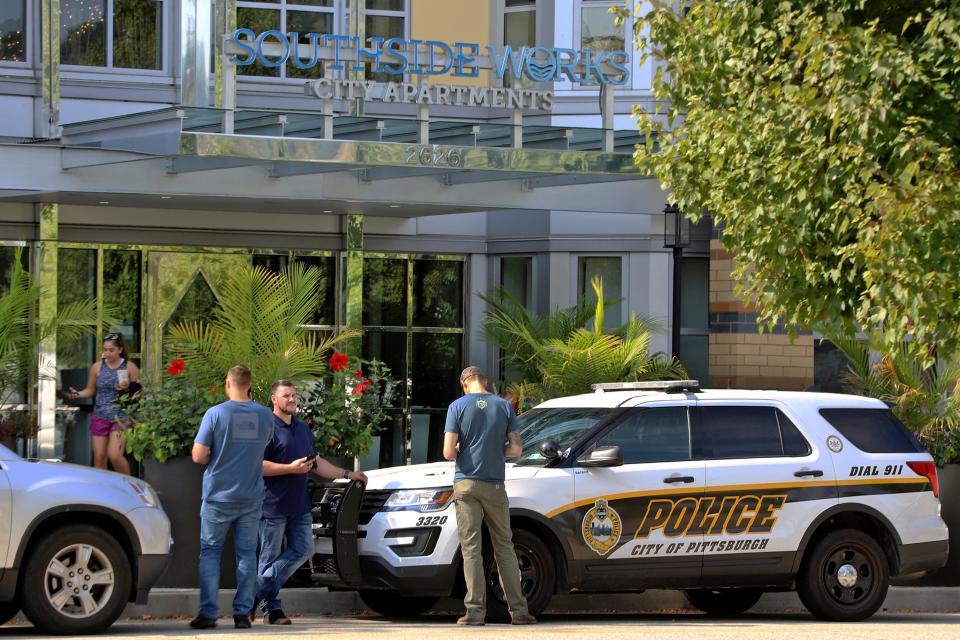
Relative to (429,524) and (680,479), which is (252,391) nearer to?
(429,524)

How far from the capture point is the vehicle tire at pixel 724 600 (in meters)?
13.9

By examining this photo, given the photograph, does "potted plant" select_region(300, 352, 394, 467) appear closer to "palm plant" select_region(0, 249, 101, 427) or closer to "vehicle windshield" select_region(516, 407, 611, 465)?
"vehicle windshield" select_region(516, 407, 611, 465)

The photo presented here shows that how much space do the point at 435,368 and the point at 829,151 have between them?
39.0 ft

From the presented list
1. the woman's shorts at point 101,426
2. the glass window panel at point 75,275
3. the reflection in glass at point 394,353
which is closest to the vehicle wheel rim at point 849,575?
the woman's shorts at point 101,426

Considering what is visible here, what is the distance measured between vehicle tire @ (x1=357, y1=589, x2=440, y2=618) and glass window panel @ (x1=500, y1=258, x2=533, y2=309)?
9379 mm

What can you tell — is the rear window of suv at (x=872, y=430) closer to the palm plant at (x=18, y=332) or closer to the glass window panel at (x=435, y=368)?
the palm plant at (x=18, y=332)

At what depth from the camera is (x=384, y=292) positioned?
21.9 m

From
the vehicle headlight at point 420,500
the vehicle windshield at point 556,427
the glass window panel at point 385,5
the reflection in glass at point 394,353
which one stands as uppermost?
the glass window panel at point 385,5

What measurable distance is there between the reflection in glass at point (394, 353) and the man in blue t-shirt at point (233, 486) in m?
10.3

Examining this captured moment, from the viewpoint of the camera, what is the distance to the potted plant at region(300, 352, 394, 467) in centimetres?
1378

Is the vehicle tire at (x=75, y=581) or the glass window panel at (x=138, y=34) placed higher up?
the glass window panel at (x=138, y=34)

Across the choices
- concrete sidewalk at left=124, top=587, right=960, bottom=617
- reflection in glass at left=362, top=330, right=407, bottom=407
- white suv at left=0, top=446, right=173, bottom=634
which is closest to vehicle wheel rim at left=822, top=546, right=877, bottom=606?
concrete sidewalk at left=124, top=587, right=960, bottom=617

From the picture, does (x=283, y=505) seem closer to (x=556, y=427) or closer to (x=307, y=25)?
(x=556, y=427)

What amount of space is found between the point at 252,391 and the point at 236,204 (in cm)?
610
